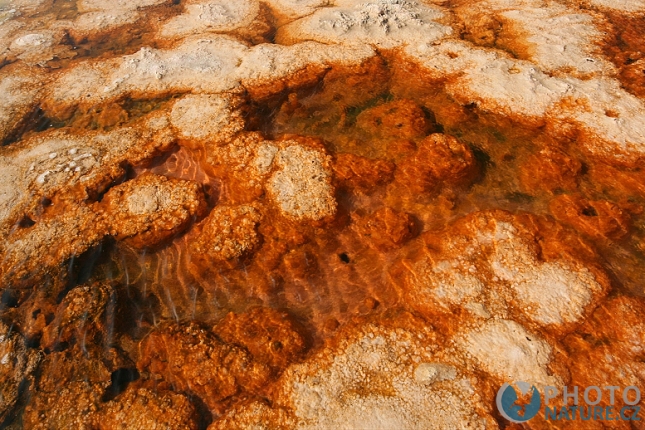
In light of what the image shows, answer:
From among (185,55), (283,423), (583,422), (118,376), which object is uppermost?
(185,55)

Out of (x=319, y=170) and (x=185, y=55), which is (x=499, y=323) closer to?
(x=319, y=170)

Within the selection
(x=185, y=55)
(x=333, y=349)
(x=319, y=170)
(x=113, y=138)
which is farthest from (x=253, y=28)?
(x=333, y=349)

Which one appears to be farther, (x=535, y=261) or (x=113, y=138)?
(x=113, y=138)

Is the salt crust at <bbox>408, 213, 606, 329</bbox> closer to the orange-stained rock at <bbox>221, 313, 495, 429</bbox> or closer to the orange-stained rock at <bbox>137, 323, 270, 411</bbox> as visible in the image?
the orange-stained rock at <bbox>221, 313, 495, 429</bbox>

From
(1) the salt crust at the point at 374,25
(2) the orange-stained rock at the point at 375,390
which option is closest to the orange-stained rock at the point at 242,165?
(2) the orange-stained rock at the point at 375,390

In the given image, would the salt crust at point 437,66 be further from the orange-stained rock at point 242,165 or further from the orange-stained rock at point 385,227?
the orange-stained rock at point 385,227

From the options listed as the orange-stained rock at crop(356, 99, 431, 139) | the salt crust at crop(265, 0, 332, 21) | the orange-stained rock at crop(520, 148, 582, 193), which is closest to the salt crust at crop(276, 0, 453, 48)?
the salt crust at crop(265, 0, 332, 21)
